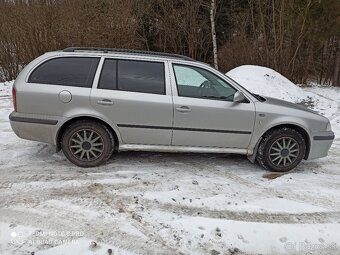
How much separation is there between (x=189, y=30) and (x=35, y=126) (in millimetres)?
14654

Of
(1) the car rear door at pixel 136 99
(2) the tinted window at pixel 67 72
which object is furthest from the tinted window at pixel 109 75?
(2) the tinted window at pixel 67 72

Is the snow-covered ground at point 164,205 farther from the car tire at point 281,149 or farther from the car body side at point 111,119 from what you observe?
the car body side at point 111,119

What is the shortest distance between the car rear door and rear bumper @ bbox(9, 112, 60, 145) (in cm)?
68

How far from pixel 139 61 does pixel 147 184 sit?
1765 millimetres

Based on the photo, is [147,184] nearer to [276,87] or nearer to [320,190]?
[320,190]

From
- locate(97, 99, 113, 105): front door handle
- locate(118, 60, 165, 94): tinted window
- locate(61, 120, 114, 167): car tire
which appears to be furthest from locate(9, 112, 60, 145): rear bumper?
locate(118, 60, 165, 94): tinted window

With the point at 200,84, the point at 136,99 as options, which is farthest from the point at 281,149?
the point at 136,99

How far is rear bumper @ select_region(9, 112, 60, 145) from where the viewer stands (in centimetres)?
423

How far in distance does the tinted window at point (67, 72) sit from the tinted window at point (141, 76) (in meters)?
0.41

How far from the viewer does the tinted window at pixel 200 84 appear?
4.34 meters

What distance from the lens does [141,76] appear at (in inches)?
170

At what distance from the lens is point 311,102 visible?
10.1m

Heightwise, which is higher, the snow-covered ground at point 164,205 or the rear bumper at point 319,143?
the rear bumper at point 319,143

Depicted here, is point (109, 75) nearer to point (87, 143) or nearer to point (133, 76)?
point (133, 76)
